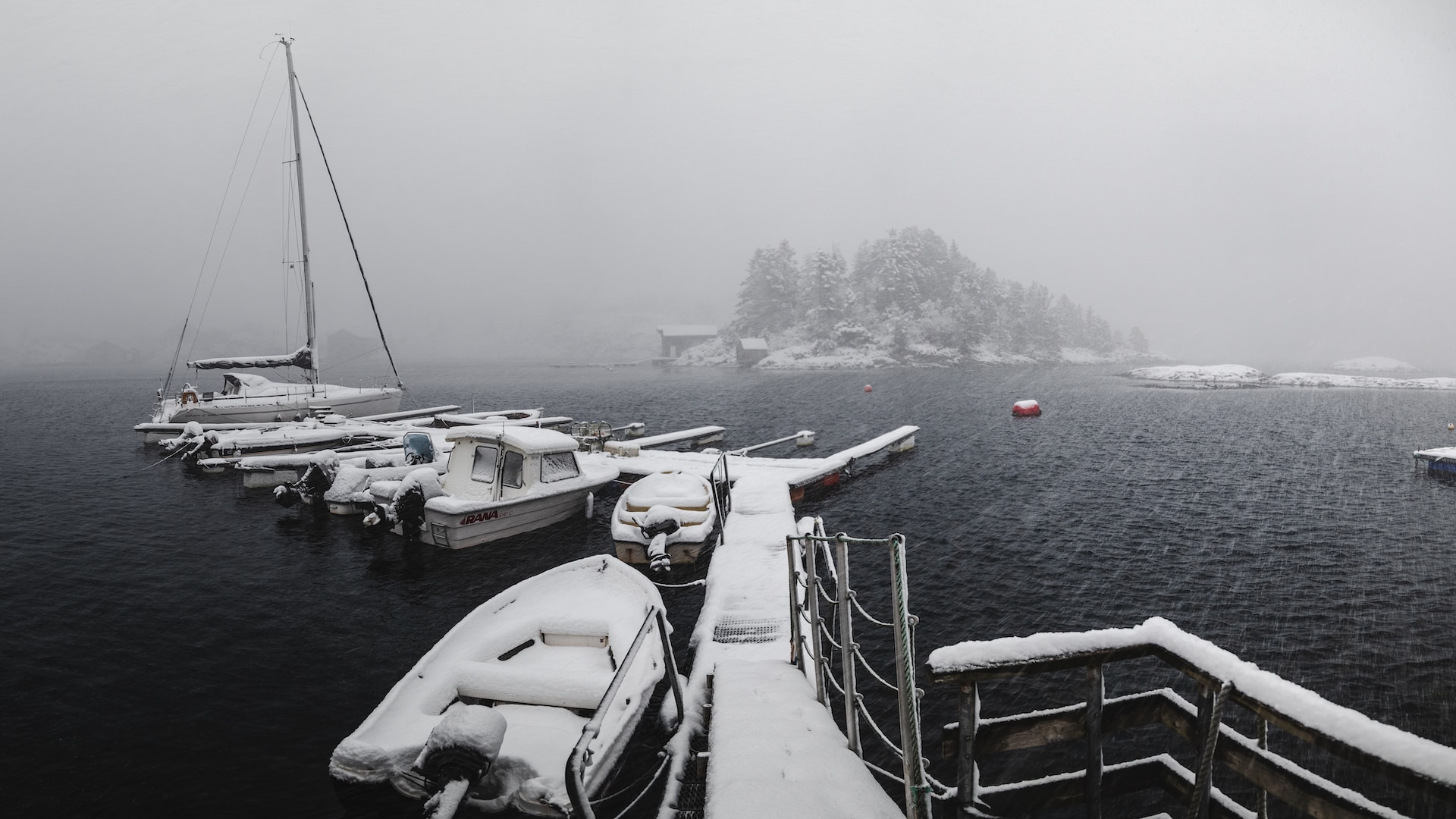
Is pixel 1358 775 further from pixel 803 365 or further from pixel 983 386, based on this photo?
pixel 803 365

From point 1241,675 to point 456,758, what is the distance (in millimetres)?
6888

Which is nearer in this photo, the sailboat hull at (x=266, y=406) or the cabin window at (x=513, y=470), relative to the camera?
the cabin window at (x=513, y=470)

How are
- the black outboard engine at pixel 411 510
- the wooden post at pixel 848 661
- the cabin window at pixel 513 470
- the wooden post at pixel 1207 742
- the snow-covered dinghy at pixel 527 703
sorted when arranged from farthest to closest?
1. the cabin window at pixel 513 470
2. the black outboard engine at pixel 411 510
3. the snow-covered dinghy at pixel 527 703
4. the wooden post at pixel 848 661
5. the wooden post at pixel 1207 742

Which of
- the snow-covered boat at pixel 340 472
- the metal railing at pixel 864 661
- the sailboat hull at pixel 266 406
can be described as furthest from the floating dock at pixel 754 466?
the sailboat hull at pixel 266 406

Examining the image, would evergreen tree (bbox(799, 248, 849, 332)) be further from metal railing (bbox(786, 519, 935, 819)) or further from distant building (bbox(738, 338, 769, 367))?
metal railing (bbox(786, 519, 935, 819))

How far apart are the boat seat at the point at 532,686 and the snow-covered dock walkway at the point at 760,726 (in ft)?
4.35

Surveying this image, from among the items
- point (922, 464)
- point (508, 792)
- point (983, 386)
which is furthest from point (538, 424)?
point (983, 386)

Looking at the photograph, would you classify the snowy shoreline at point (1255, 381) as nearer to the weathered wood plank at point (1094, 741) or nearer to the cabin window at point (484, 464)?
the cabin window at point (484, 464)

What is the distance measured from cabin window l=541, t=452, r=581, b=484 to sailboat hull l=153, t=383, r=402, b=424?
2605 cm

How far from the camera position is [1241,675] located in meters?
3.38

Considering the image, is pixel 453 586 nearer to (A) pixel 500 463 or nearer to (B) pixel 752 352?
(A) pixel 500 463

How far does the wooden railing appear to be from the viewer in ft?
9.84

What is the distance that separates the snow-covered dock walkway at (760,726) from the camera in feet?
17.9

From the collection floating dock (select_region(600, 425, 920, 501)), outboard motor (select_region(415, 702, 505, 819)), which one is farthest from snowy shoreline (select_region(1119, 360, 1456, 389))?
outboard motor (select_region(415, 702, 505, 819))
